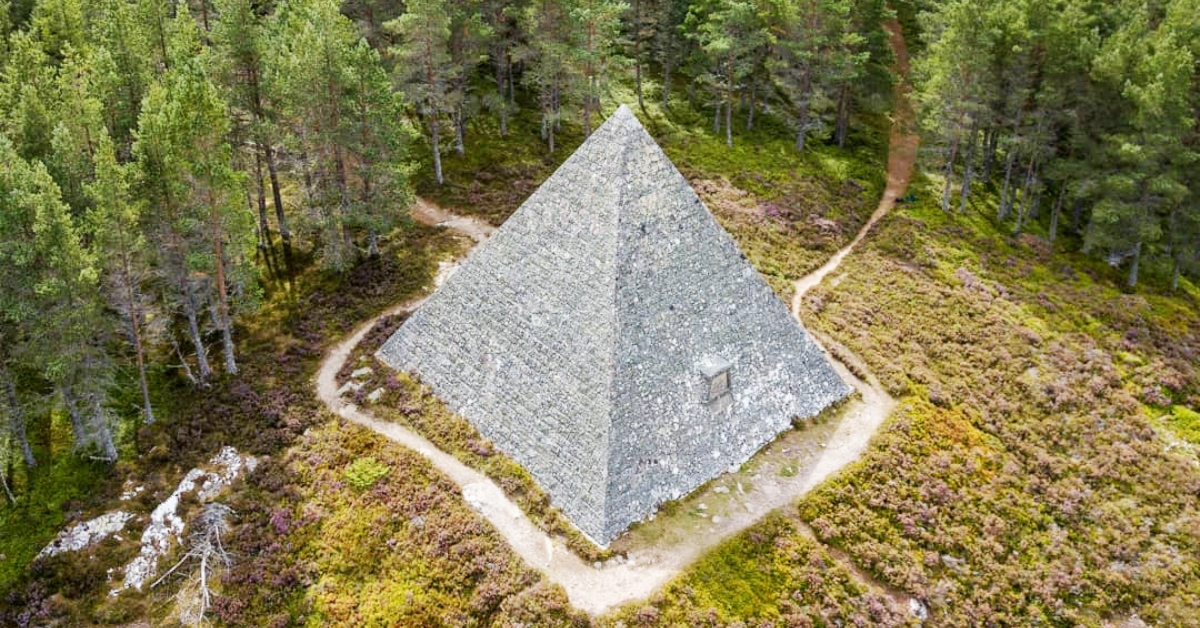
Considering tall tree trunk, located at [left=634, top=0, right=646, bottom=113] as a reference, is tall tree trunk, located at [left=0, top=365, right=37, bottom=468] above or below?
below

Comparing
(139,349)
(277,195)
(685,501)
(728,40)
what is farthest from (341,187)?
(728,40)

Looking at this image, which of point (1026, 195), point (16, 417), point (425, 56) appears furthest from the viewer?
point (1026, 195)

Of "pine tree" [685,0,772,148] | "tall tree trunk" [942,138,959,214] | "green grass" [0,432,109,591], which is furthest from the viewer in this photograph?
"pine tree" [685,0,772,148]

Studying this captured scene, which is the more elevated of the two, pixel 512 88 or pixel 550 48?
pixel 550 48

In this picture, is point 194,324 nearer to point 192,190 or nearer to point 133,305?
point 133,305

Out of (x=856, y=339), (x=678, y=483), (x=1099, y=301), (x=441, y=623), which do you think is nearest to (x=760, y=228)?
(x=856, y=339)

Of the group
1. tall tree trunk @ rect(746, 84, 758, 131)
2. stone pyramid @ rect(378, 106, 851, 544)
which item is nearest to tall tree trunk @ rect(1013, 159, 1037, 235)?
tall tree trunk @ rect(746, 84, 758, 131)

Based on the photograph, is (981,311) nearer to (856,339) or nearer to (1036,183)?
(856,339)

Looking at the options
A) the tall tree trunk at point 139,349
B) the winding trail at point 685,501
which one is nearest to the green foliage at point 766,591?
the winding trail at point 685,501

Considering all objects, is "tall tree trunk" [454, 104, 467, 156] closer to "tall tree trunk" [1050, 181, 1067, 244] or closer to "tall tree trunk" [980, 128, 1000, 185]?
"tall tree trunk" [980, 128, 1000, 185]
